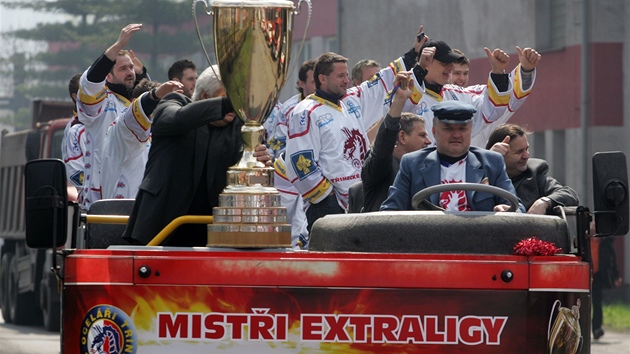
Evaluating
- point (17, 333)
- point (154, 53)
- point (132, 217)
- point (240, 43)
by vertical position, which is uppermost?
point (154, 53)

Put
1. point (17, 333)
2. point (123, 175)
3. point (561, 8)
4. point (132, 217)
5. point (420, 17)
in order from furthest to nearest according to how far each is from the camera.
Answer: point (561, 8)
point (420, 17)
point (17, 333)
point (123, 175)
point (132, 217)

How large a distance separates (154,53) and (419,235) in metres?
16.4

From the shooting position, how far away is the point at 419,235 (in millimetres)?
6320

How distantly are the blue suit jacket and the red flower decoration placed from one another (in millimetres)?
1242

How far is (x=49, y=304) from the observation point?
60.3 feet

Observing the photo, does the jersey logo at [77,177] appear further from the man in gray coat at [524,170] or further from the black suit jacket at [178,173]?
the black suit jacket at [178,173]

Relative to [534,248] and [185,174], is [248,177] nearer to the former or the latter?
[185,174]

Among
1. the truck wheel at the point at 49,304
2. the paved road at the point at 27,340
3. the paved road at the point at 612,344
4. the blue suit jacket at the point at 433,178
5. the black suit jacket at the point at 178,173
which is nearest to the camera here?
the blue suit jacket at the point at 433,178

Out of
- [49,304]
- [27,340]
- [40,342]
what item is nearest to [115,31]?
[49,304]

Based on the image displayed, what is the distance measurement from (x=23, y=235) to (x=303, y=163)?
9709mm

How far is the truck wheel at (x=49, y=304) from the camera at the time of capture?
18109mm

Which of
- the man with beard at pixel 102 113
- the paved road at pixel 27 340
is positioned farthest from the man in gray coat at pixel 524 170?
the paved road at pixel 27 340

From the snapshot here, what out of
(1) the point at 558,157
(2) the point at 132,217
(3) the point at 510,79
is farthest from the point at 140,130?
(1) the point at 558,157

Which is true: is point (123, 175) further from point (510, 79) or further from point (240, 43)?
point (240, 43)
